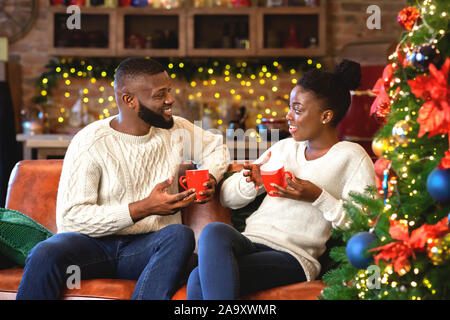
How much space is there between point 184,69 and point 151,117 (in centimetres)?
297

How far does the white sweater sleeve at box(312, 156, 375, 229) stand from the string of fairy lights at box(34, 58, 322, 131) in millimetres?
3158

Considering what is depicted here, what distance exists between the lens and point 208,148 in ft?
7.70

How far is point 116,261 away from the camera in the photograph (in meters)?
2.09

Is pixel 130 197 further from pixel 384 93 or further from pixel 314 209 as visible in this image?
pixel 384 93

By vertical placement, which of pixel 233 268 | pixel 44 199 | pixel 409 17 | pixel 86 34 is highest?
pixel 86 34

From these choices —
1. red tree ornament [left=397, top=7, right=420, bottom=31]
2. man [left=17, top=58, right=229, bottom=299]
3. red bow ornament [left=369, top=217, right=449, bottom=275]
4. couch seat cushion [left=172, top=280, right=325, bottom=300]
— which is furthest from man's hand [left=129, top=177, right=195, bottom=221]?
red tree ornament [left=397, top=7, right=420, bottom=31]

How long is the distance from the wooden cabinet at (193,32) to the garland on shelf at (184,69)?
0.15 metres

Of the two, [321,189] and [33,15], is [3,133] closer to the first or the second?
[33,15]

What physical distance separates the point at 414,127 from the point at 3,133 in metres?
3.02

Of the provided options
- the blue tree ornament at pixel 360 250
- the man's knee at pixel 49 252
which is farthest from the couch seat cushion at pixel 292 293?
the man's knee at pixel 49 252

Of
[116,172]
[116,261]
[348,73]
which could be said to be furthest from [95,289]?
[348,73]

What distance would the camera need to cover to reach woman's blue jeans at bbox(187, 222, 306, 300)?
177 centimetres

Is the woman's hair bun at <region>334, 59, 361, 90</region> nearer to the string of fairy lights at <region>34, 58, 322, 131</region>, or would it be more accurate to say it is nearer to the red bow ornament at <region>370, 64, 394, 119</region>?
the red bow ornament at <region>370, 64, 394, 119</region>

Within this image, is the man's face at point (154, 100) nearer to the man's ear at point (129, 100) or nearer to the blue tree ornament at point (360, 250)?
the man's ear at point (129, 100)
